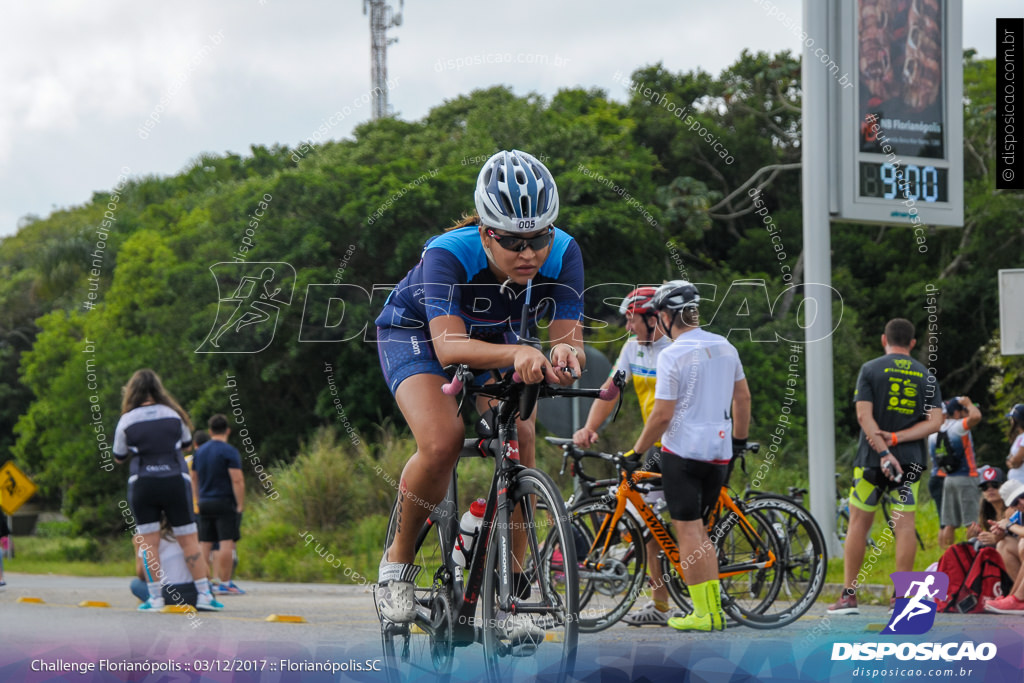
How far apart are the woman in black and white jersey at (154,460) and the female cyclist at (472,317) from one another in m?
4.81

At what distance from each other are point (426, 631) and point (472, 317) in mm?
1276

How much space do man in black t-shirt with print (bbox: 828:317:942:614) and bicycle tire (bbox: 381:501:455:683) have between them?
393cm

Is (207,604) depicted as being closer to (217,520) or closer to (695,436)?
(217,520)

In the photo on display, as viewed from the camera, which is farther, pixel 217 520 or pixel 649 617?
pixel 217 520

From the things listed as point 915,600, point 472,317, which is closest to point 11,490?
point 915,600

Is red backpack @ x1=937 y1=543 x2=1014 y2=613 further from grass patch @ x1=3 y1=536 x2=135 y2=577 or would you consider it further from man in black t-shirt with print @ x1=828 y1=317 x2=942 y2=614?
grass patch @ x1=3 y1=536 x2=135 y2=577

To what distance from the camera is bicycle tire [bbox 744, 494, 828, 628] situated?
751cm

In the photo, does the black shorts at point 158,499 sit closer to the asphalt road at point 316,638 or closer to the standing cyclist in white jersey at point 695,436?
the asphalt road at point 316,638

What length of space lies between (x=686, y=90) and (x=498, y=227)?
30049 mm

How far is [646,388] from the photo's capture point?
8.21m

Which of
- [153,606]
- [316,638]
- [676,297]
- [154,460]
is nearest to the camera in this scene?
[316,638]

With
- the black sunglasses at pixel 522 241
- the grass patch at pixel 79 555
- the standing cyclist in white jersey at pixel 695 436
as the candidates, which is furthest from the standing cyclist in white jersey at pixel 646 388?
the grass patch at pixel 79 555

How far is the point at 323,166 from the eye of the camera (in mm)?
25359

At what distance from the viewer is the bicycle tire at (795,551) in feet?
24.6
